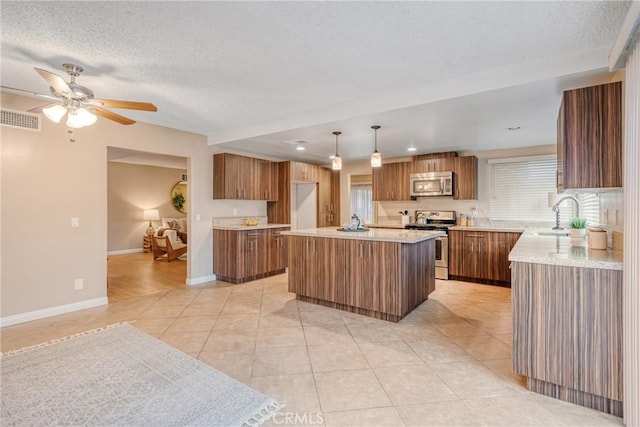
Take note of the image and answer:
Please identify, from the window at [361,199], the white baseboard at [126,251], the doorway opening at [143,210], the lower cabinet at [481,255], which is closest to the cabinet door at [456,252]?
the lower cabinet at [481,255]

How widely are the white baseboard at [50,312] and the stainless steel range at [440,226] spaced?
16.4ft

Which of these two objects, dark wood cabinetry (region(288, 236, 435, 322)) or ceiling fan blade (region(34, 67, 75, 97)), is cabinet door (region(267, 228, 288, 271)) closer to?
dark wood cabinetry (region(288, 236, 435, 322))

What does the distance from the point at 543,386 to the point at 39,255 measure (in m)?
4.92

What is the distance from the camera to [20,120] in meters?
3.37

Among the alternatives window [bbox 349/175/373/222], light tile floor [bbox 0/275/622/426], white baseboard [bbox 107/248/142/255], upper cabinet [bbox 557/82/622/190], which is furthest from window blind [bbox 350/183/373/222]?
upper cabinet [bbox 557/82/622/190]

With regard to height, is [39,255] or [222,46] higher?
[222,46]

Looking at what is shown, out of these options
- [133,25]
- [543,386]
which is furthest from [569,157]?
[133,25]

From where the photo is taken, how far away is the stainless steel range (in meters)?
5.38

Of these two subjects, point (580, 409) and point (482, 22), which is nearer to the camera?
point (580, 409)

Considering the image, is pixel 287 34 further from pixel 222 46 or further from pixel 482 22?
pixel 482 22

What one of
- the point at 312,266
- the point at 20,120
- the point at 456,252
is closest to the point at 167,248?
the point at 20,120

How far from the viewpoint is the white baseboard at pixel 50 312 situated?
3330 millimetres

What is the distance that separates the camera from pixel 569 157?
2.20 m

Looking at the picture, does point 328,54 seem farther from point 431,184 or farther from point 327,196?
point 327,196
